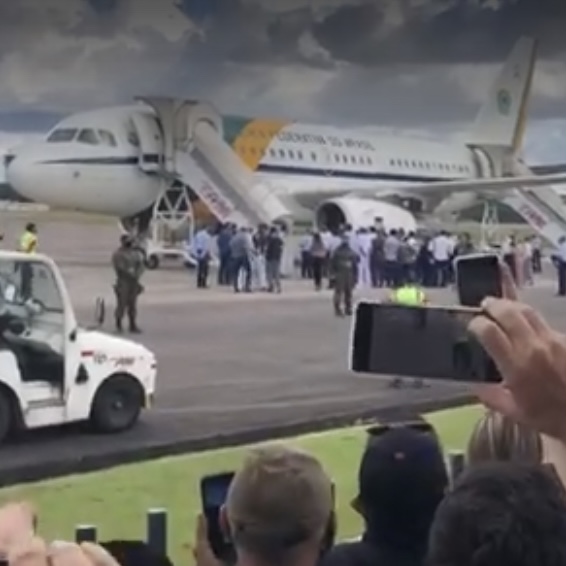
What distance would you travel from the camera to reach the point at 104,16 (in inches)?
208

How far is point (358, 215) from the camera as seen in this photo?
5852mm

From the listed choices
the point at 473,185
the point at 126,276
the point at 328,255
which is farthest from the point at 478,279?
the point at 473,185

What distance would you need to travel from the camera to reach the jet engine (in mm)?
5801

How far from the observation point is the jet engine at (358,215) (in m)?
5.80

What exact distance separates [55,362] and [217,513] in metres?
2.66

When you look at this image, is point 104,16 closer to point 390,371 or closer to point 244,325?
point 244,325

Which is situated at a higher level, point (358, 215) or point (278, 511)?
point (358, 215)

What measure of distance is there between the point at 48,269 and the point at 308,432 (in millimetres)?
1241

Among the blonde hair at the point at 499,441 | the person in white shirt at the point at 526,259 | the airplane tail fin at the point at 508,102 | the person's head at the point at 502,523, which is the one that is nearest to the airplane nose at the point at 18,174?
the airplane tail fin at the point at 508,102

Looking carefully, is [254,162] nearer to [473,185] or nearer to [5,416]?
[473,185]

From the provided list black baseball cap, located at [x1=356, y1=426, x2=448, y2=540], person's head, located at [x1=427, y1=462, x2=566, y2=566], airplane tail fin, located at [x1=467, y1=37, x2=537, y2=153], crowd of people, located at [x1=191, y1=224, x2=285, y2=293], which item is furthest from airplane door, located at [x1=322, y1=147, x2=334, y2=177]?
person's head, located at [x1=427, y1=462, x2=566, y2=566]

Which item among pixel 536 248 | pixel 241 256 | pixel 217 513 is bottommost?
A: pixel 217 513

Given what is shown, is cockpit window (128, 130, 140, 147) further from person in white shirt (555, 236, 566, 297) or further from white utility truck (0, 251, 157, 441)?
person in white shirt (555, 236, 566, 297)

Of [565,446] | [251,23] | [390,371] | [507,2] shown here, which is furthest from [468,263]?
[507,2]
